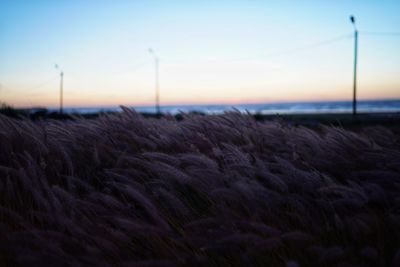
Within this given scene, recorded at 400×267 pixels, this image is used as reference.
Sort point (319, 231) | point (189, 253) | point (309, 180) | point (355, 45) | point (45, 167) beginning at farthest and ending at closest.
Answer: point (355, 45), point (45, 167), point (309, 180), point (319, 231), point (189, 253)

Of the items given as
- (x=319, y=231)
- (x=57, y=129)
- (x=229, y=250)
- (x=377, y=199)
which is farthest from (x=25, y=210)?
(x=377, y=199)

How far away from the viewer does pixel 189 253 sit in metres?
1.82

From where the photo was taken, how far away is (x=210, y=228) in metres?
1.95

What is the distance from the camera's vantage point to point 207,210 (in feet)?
7.62

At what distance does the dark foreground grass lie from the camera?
1714mm

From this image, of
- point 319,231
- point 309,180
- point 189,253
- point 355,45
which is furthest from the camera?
point 355,45

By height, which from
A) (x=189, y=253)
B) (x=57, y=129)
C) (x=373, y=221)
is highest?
(x=57, y=129)

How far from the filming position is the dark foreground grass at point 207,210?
1.71m

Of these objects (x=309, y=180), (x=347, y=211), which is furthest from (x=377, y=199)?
(x=309, y=180)

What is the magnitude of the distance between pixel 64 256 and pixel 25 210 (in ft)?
2.38

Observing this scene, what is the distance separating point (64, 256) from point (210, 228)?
2.46 ft

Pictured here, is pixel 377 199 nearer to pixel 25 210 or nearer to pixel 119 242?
pixel 119 242

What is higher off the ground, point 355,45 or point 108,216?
point 355,45

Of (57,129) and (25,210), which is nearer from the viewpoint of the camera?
(25,210)
